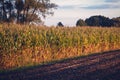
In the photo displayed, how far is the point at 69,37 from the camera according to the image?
901 inches

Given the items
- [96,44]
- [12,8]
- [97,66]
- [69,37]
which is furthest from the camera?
[12,8]

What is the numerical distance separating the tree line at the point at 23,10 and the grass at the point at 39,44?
604 inches

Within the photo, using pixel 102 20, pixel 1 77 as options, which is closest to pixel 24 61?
pixel 1 77

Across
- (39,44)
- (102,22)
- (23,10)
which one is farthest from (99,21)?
(39,44)

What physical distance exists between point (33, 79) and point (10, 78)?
3.89 ft

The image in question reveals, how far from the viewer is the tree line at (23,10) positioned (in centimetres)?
3953

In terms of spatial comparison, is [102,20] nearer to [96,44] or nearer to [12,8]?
[12,8]

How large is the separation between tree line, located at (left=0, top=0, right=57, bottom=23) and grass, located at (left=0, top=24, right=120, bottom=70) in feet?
50.3

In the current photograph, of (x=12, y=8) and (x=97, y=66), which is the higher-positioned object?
(x=12, y=8)

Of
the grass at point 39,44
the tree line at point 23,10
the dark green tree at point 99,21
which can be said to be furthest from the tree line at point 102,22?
the grass at point 39,44

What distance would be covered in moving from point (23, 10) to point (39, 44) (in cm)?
2163

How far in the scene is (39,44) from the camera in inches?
779

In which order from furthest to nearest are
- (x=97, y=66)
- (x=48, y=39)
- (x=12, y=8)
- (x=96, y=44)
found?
(x=12, y=8) < (x=96, y=44) < (x=48, y=39) < (x=97, y=66)

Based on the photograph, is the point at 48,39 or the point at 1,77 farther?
the point at 48,39
